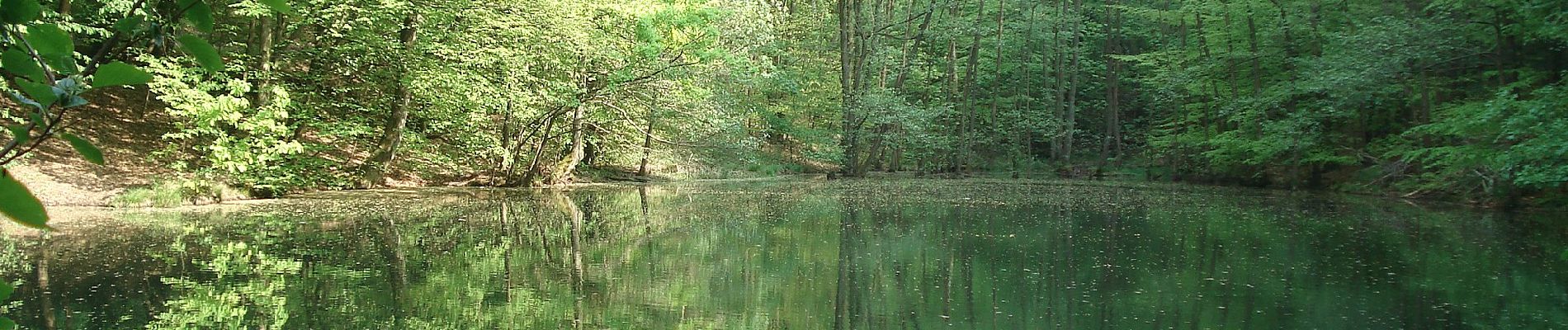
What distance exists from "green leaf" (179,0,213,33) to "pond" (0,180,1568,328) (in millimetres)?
4671

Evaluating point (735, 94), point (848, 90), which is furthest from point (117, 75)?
point (848, 90)

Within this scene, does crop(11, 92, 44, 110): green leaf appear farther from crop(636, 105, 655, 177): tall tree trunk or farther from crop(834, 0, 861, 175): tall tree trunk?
crop(834, 0, 861, 175): tall tree trunk

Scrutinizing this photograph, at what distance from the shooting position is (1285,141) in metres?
20.1

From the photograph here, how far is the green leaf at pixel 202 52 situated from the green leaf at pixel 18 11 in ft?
0.46

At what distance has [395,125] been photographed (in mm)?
16594

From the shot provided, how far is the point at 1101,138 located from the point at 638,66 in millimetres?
19960

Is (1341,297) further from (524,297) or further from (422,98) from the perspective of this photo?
(422,98)

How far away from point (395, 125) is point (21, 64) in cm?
1646

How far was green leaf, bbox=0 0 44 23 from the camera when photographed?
1.04 metres

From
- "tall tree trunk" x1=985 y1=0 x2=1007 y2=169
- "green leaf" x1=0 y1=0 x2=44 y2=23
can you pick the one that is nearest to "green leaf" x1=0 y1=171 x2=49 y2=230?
"green leaf" x1=0 y1=0 x2=44 y2=23

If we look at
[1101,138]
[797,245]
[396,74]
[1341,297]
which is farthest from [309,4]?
[1101,138]

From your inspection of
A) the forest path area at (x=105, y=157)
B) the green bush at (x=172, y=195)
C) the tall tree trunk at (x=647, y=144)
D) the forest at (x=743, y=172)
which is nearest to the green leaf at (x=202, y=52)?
the forest at (x=743, y=172)

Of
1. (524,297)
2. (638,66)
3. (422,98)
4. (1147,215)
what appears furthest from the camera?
(638,66)

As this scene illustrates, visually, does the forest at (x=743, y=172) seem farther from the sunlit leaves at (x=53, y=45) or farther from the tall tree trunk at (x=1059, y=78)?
the tall tree trunk at (x=1059, y=78)
